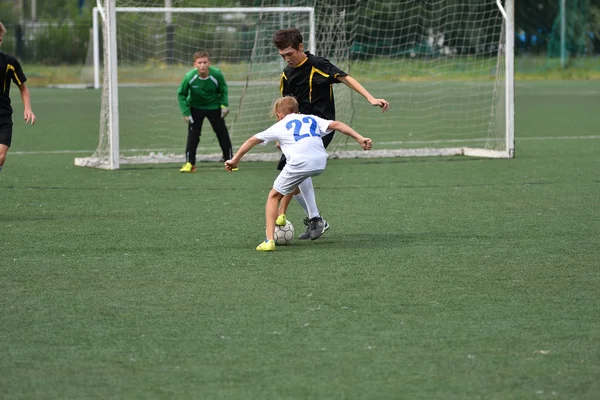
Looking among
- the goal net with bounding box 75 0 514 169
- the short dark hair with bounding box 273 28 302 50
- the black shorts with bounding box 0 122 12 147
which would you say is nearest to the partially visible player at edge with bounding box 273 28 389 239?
the short dark hair with bounding box 273 28 302 50

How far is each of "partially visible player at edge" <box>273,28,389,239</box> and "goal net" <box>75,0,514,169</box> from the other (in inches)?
228

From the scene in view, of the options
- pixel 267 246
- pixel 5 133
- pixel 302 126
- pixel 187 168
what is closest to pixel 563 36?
pixel 187 168

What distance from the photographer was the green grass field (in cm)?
471

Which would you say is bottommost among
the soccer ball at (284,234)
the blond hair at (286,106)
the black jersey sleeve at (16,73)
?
the soccer ball at (284,234)

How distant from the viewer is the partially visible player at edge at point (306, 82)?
8672 millimetres

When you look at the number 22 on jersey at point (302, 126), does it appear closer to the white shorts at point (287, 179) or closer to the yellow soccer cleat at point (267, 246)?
the white shorts at point (287, 179)

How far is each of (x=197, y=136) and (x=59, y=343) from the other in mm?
9240

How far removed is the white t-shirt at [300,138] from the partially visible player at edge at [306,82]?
479mm

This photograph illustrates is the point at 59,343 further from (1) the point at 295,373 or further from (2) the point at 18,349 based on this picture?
(1) the point at 295,373

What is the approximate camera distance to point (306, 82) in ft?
29.6

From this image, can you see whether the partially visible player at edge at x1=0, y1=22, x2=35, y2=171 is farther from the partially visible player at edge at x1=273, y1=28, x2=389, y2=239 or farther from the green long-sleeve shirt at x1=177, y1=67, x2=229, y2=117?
the green long-sleeve shirt at x1=177, y1=67, x2=229, y2=117

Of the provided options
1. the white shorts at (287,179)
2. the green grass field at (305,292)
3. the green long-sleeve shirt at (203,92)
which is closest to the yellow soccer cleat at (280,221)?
the green grass field at (305,292)

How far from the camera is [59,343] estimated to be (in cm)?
530

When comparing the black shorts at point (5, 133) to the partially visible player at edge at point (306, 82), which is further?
the black shorts at point (5, 133)
